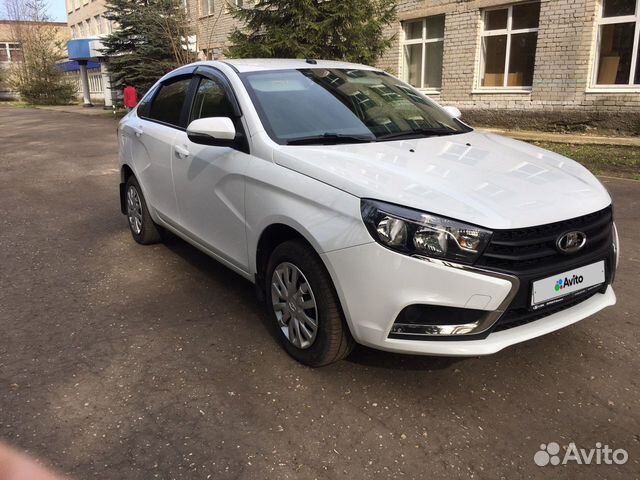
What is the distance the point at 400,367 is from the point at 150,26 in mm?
19915

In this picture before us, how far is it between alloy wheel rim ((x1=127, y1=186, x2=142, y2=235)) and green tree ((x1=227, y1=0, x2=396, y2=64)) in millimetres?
8003

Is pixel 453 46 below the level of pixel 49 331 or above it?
above

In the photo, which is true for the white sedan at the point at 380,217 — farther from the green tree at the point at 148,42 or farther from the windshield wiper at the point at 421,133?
the green tree at the point at 148,42

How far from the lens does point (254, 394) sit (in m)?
3.03

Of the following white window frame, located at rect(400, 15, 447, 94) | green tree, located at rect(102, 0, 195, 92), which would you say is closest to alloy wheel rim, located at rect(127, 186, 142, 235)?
white window frame, located at rect(400, 15, 447, 94)

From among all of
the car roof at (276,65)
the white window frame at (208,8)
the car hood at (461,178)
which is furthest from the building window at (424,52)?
the white window frame at (208,8)

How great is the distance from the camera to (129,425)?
9.11 ft

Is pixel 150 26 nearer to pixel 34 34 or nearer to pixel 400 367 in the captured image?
pixel 400 367

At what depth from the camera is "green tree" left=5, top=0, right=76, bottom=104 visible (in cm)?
3675

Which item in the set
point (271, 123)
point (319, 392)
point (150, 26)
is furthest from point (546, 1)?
point (150, 26)

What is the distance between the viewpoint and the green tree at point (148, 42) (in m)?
20.3

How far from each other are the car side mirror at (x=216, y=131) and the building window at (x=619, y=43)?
34.9 ft

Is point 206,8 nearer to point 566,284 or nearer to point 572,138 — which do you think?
point 572,138

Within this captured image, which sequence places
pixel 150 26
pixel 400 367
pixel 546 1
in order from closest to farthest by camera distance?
pixel 400 367
pixel 546 1
pixel 150 26
